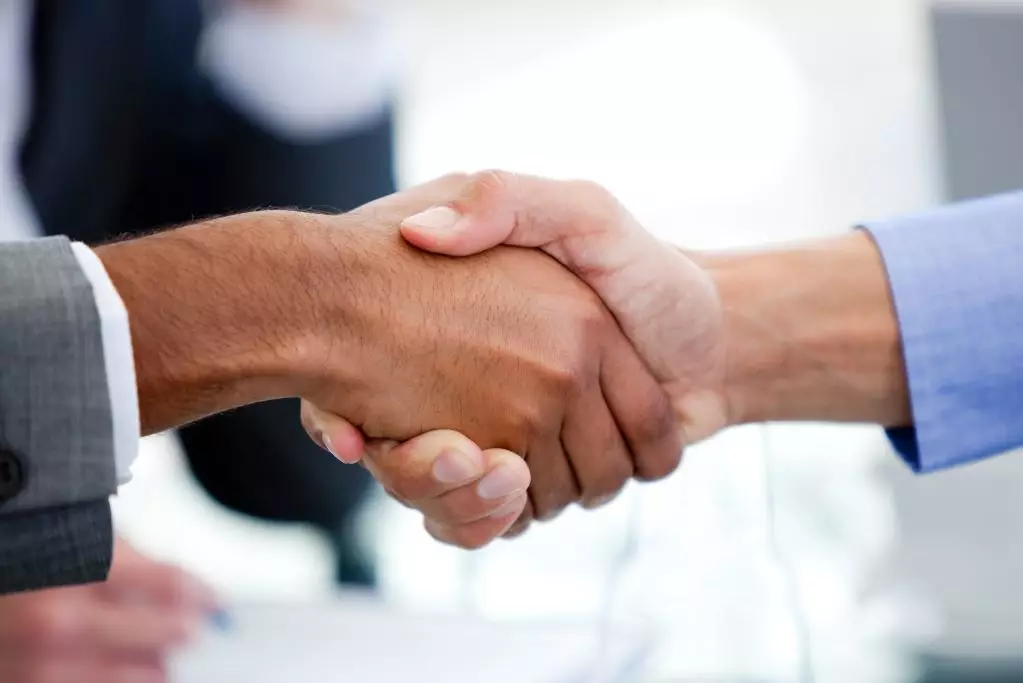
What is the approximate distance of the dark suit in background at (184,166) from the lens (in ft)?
6.13

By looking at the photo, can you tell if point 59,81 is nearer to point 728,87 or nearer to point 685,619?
point 728,87

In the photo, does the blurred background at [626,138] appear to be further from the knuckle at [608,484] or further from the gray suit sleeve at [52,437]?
the gray suit sleeve at [52,437]

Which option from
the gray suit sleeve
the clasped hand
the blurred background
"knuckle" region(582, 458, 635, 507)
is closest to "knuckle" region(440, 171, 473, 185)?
the clasped hand

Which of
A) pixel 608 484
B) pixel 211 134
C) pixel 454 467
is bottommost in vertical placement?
pixel 608 484

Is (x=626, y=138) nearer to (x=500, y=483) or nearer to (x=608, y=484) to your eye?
(x=608, y=484)

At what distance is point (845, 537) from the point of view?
1.62 meters

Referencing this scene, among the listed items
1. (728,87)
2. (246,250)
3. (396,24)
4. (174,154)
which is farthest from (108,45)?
(246,250)

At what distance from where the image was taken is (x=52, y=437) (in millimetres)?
631

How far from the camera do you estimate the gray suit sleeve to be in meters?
0.62

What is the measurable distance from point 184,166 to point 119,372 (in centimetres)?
128

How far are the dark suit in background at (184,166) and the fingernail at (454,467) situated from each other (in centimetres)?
104

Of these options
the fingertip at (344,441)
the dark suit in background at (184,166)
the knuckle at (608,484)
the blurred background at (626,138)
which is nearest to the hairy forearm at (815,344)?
the knuckle at (608,484)

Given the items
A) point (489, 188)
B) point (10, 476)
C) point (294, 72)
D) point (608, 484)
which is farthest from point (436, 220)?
point (294, 72)

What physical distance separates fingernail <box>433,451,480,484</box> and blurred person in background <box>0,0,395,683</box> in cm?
105
